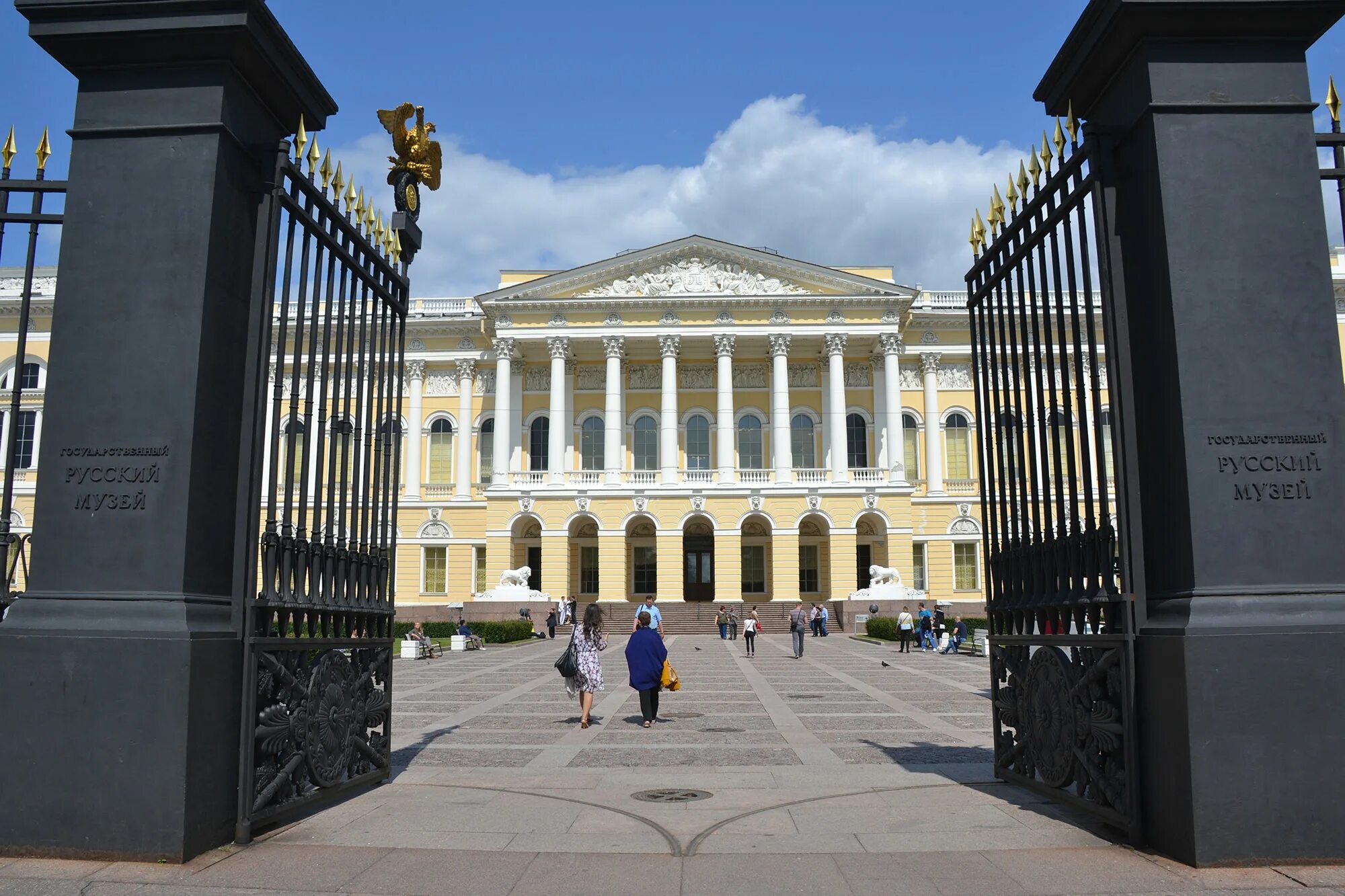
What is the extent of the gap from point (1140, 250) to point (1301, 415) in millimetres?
1210

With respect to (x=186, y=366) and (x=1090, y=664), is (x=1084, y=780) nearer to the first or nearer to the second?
(x=1090, y=664)

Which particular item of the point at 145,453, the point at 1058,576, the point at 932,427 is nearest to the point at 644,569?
the point at 932,427

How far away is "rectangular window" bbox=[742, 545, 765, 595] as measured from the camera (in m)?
53.0

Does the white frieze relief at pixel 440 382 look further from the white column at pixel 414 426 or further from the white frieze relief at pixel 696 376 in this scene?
the white frieze relief at pixel 696 376

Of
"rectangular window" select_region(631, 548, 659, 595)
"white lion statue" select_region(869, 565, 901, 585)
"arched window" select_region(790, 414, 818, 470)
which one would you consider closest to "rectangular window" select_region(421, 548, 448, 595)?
"rectangular window" select_region(631, 548, 659, 595)

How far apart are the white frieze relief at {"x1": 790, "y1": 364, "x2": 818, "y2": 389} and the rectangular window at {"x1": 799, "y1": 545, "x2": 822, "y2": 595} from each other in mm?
7972

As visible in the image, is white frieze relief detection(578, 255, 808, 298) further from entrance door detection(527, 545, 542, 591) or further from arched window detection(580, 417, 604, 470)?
entrance door detection(527, 545, 542, 591)

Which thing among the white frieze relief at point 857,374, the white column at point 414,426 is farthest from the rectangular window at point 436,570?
the white frieze relief at point 857,374

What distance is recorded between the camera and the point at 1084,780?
625cm

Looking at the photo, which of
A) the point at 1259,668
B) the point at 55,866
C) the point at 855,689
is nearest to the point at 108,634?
the point at 55,866

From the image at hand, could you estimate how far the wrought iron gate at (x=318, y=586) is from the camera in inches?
237

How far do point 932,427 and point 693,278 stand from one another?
1369 cm

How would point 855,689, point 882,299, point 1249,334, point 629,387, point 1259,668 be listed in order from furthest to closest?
point 629,387
point 882,299
point 855,689
point 1249,334
point 1259,668

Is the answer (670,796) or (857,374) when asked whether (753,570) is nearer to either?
(857,374)
